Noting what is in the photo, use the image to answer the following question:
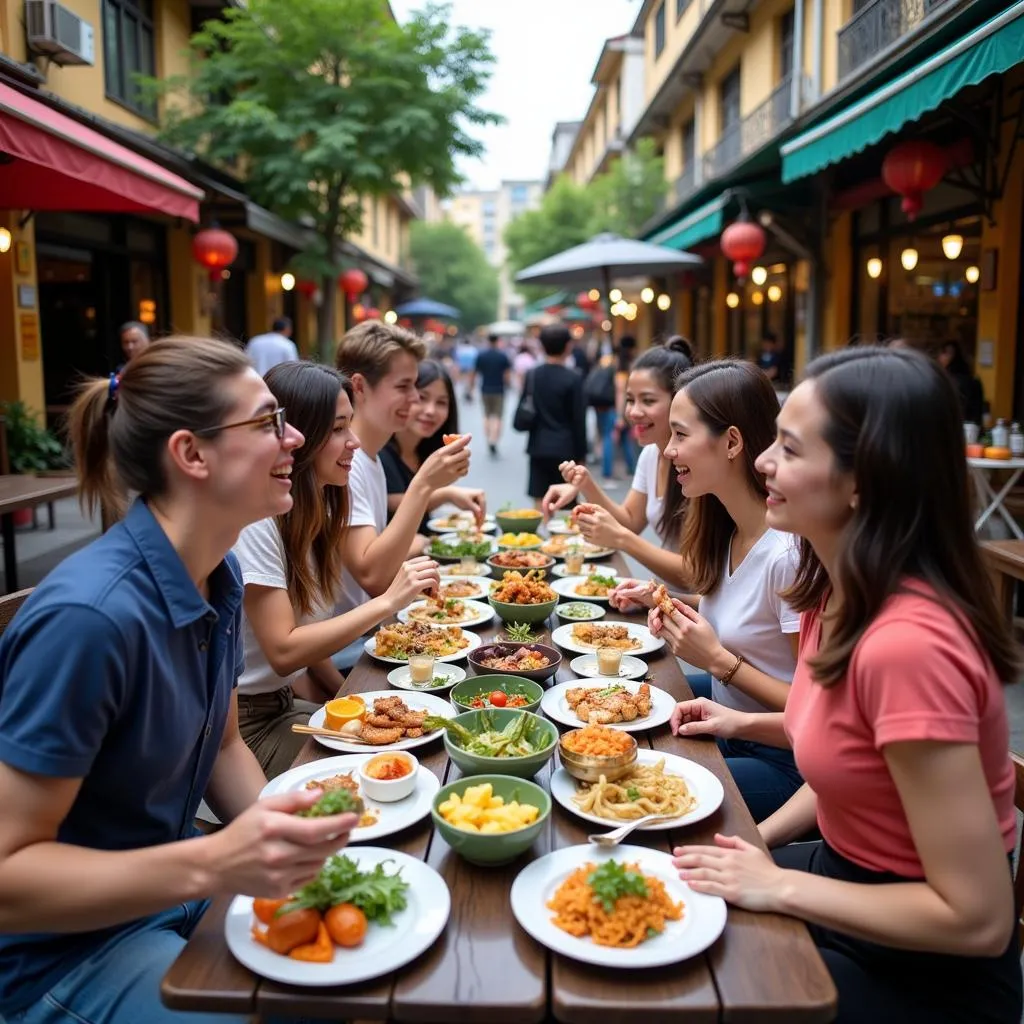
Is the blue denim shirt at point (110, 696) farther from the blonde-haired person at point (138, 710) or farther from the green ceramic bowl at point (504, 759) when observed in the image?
the green ceramic bowl at point (504, 759)

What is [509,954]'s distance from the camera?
59.5 inches

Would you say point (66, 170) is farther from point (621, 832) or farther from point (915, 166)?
point (915, 166)

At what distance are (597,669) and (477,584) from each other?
1.20 m

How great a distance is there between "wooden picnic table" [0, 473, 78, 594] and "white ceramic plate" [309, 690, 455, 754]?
13.2 feet

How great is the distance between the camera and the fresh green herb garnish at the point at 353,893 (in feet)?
5.16

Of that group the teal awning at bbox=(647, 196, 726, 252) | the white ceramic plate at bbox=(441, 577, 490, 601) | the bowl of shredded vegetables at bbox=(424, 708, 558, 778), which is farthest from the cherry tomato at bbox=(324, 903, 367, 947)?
the teal awning at bbox=(647, 196, 726, 252)

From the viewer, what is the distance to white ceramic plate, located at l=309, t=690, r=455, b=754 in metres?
2.25

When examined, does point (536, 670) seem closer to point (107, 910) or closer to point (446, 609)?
point (446, 609)

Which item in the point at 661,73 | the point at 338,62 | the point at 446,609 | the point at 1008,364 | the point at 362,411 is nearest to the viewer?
the point at 446,609

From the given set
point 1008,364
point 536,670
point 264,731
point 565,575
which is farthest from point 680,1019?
point 1008,364

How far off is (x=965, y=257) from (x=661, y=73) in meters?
17.2

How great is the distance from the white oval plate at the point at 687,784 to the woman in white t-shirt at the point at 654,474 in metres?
1.61

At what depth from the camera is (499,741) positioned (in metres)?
2.10

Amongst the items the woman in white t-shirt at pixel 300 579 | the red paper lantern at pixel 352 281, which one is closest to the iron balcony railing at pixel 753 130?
the red paper lantern at pixel 352 281
